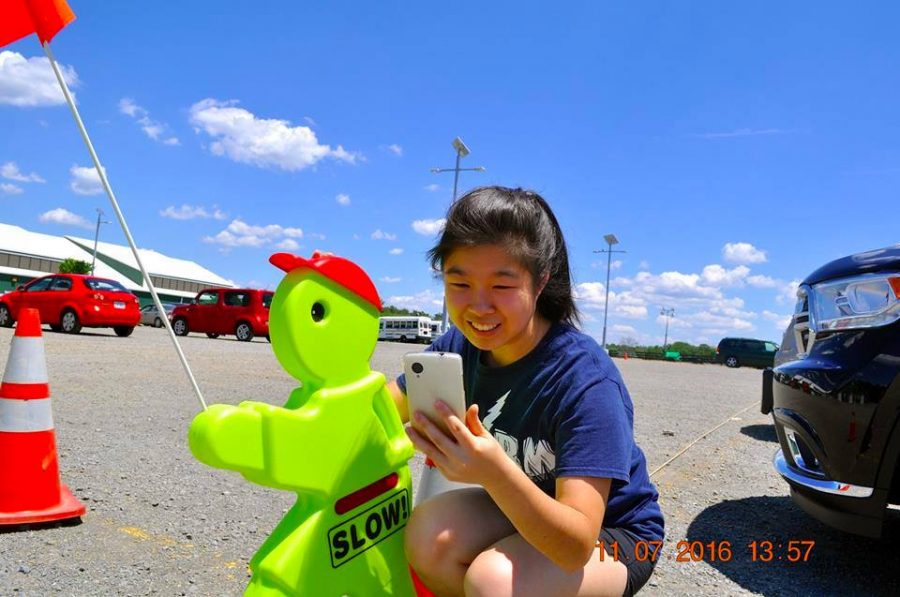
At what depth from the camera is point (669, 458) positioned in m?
4.60

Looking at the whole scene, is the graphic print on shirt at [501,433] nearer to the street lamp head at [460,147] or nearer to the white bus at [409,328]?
the street lamp head at [460,147]

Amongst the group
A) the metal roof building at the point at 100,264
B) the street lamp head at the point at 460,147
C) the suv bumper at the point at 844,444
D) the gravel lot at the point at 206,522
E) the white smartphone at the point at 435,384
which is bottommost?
the gravel lot at the point at 206,522

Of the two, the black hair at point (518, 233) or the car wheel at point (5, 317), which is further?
the car wheel at point (5, 317)

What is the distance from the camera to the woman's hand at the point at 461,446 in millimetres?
1229

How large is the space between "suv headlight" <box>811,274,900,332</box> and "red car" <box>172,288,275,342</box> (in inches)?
564

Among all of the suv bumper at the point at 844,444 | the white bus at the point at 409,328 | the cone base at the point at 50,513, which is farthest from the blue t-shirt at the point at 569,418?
the white bus at the point at 409,328

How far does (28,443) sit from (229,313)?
14330 millimetres

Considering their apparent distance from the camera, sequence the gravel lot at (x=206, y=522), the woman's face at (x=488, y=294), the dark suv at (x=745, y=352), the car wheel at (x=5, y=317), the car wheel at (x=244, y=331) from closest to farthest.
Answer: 1. the woman's face at (x=488, y=294)
2. the gravel lot at (x=206, y=522)
3. the car wheel at (x=5, y=317)
4. the car wheel at (x=244, y=331)
5. the dark suv at (x=745, y=352)

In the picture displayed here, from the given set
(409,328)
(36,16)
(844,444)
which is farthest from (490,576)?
(409,328)

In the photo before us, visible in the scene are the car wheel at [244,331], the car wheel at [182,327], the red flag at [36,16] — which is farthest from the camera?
the car wheel at [182,327]

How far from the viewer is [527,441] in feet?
5.06

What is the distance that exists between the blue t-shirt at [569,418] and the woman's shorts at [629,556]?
0.10ft

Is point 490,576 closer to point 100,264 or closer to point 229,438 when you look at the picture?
point 229,438

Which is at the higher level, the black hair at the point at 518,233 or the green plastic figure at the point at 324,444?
the black hair at the point at 518,233
